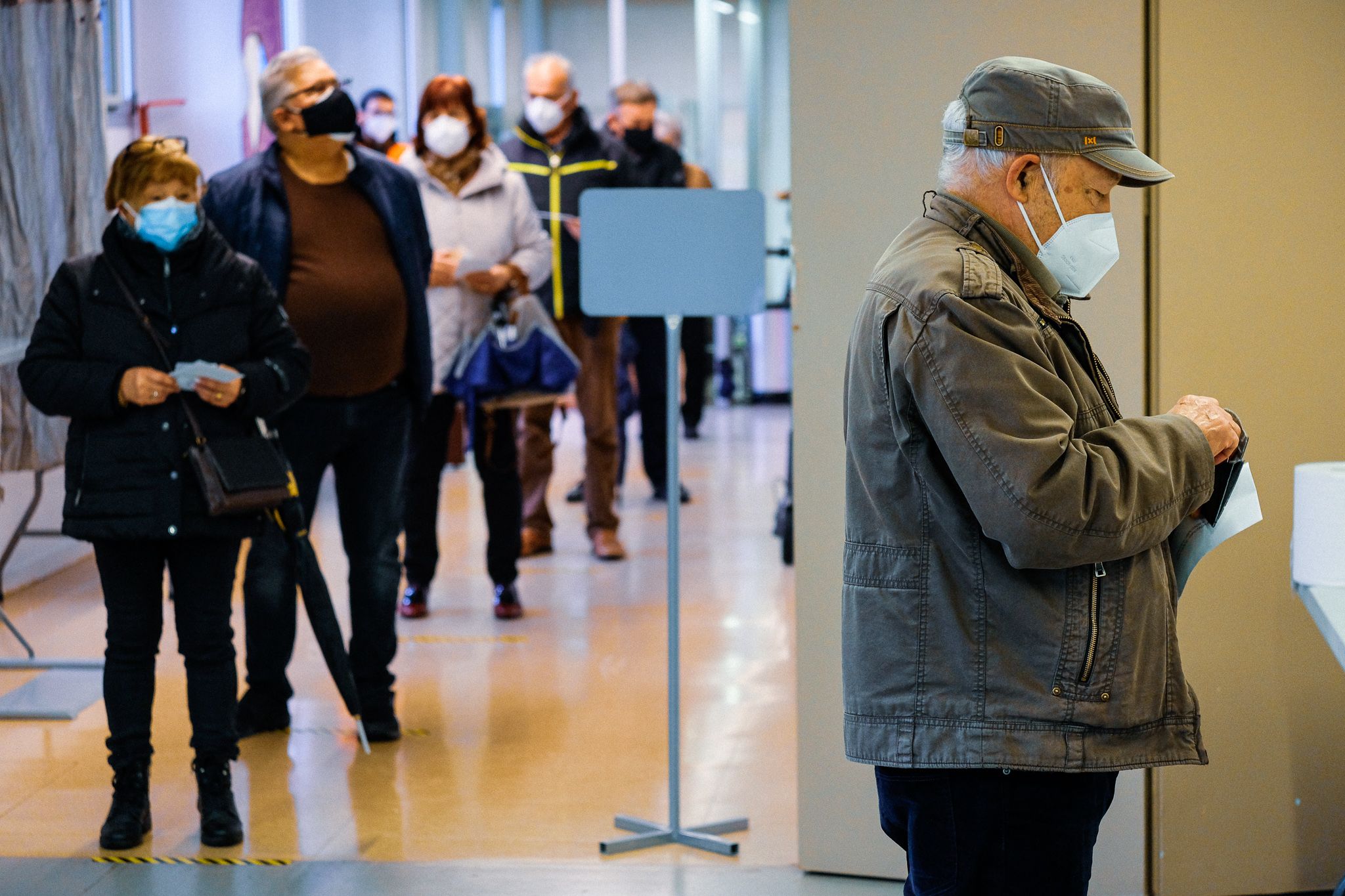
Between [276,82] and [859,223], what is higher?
[276,82]

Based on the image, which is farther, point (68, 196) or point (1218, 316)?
point (68, 196)

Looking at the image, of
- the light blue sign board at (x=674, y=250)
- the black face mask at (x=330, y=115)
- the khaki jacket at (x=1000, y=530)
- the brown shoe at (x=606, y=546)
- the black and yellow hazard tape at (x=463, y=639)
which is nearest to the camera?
the khaki jacket at (x=1000, y=530)

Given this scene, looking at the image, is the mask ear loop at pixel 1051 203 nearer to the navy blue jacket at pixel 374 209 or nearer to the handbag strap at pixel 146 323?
the handbag strap at pixel 146 323

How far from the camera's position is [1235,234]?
284 centimetres

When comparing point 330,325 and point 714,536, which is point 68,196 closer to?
point 330,325

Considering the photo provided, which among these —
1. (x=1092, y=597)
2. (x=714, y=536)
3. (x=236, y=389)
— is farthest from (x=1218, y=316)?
(x=714, y=536)

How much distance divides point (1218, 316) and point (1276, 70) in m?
0.46

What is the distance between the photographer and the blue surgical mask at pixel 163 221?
3.18m

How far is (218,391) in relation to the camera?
3221 millimetres

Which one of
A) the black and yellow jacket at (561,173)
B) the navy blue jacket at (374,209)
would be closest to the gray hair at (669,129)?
the black and yellow jacket at (561,173)

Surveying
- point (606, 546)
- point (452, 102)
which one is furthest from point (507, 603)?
point (452, 102)

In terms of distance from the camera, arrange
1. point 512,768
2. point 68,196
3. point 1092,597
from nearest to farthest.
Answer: point 1092,597 → point 512,768 → point 68,196

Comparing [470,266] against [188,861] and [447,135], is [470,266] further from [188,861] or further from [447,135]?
[188,861]

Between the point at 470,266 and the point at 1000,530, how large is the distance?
12.0ft
